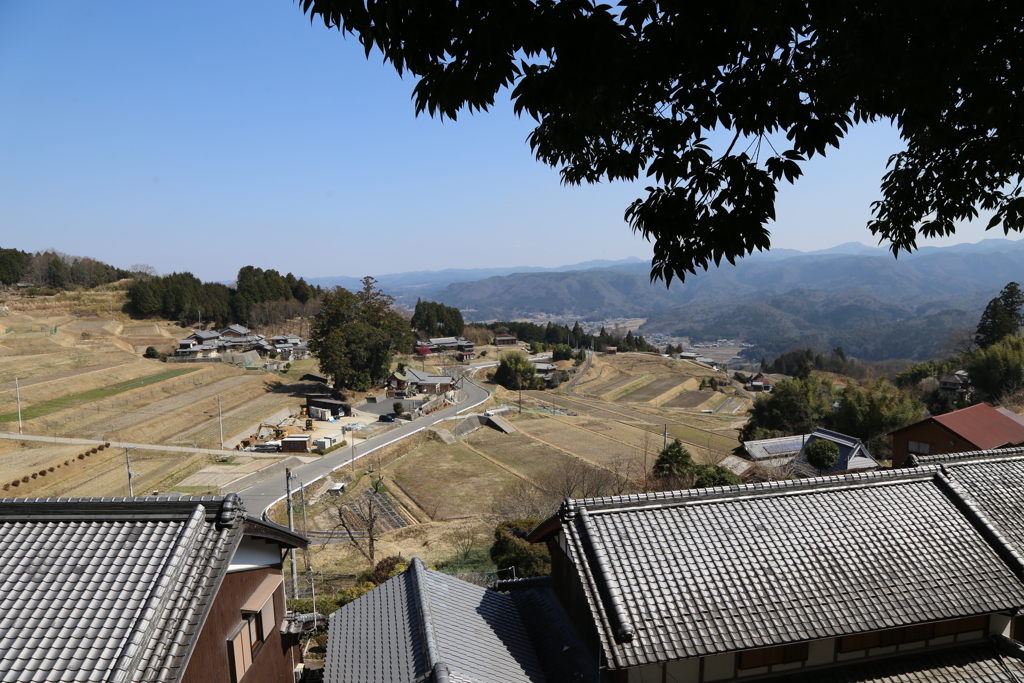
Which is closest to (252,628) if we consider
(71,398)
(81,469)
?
(81,469)

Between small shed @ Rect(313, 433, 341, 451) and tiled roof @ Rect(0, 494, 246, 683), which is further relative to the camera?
small shed @ Rect(313, 433, 341, 451)

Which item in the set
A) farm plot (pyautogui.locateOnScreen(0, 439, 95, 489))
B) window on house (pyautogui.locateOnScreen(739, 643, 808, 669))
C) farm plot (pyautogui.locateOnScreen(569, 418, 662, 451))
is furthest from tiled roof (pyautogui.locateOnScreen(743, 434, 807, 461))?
farm plot (pyautogui.locateOnScreen(0, 439, 95, 489))

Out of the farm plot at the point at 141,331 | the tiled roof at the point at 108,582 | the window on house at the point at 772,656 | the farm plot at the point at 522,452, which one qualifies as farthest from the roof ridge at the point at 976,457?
the farm plot at the point at 141,331

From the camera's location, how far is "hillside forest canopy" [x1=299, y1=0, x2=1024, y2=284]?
8.98 ft

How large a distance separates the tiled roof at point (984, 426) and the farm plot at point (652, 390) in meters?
37.6

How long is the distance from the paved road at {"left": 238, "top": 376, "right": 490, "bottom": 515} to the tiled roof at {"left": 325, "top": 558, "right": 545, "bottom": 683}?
11.8m

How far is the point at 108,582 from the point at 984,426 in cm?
2823

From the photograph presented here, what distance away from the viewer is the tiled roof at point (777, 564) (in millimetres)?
7035

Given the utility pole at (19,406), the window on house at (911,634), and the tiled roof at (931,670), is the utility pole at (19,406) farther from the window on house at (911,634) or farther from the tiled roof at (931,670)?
the window on house at (911,634)

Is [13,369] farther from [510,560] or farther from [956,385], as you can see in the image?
[956,385]

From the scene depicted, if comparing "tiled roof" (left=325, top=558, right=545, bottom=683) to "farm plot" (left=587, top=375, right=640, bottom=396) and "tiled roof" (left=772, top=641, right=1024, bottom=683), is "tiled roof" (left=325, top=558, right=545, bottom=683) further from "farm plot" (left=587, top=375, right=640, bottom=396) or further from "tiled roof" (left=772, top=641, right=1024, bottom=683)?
"farm plot" (left=587, top=375, right=640, bottom=396)

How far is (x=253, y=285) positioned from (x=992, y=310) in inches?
3236

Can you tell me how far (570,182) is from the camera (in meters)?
4.21

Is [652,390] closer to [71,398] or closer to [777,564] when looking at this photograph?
[71,398]
